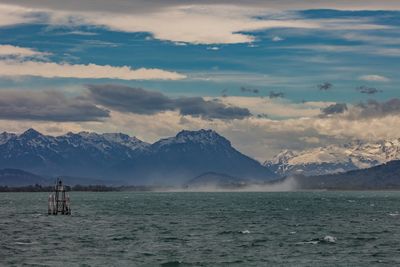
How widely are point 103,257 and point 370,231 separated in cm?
5479

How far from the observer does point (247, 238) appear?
382 ft

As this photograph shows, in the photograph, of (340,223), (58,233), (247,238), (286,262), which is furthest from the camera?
(340,223)

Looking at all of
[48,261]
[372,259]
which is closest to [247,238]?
[372,259]

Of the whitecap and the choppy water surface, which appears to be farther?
the whitecap

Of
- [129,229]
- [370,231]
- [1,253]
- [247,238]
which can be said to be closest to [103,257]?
[1,253]

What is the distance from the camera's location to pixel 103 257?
302 ft

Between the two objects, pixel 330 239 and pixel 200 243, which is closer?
pixel 200 243

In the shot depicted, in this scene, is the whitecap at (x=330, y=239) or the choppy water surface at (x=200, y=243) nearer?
the choppy water surface at (x=200, y=243)

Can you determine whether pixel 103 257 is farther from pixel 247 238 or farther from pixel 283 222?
pixel 283 222

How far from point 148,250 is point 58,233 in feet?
103

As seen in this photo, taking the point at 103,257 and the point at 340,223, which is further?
the point at 340,223

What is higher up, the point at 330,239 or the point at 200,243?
the point at 330,239

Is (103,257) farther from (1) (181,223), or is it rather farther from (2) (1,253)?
(1) (181,223)

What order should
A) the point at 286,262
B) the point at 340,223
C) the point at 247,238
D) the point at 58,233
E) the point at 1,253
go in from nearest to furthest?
the point at 286,262, the point at 1,253, the point at 247,238, the point at 58,233, the point at 340,223
